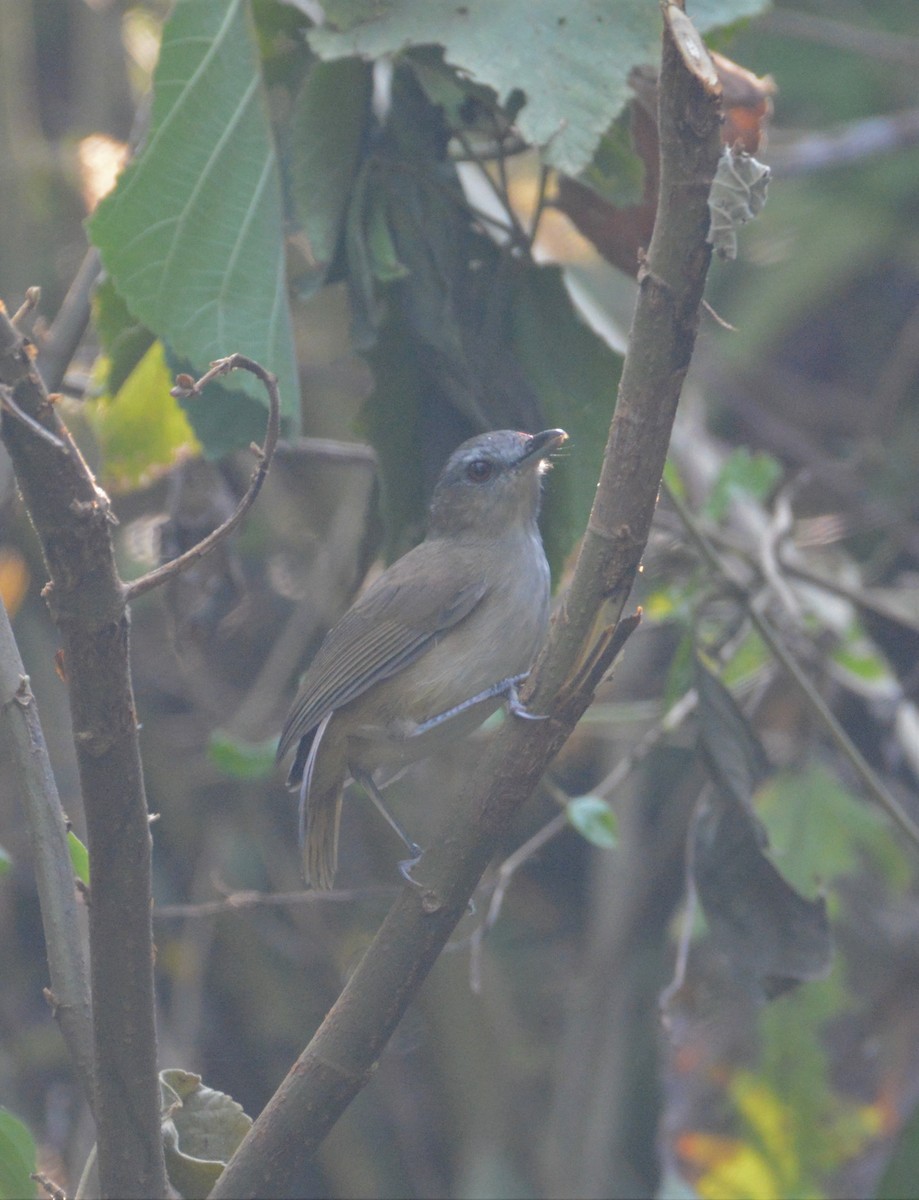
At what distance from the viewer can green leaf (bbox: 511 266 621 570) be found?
9.37 feet

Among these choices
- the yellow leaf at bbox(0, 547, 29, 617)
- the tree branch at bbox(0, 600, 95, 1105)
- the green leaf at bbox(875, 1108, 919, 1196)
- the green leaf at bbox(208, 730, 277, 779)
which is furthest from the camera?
the yellow leaf at bbox(0, 547, 29, 617)

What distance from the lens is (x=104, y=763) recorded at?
1.59 m

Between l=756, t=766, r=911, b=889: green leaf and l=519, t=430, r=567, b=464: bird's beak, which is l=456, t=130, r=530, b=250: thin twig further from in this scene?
l=756, t=766, r=911, b=889: green leaf

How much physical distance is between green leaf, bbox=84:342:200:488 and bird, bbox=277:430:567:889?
0.69 m

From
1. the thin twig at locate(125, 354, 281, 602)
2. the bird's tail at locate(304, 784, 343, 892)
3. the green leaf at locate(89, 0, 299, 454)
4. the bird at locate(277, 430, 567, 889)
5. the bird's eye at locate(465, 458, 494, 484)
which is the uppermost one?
the green leaf at locate(89, 0, 299, 454)

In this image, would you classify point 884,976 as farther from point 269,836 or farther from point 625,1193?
point 269,836

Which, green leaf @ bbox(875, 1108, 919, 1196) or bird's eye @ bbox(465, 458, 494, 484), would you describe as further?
bird's eye @ bbox(465, 458, 494, 484)

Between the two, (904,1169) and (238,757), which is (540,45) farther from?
(904,1169)

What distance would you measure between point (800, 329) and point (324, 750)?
5447mm

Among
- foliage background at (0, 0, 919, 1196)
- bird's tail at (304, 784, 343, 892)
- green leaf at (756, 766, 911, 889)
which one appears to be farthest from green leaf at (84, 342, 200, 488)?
green leaf at (756, 766, 911, 889)

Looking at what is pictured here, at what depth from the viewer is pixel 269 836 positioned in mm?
5438

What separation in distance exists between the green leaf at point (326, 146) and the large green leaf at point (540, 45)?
161 mm

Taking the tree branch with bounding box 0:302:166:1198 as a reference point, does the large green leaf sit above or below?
above

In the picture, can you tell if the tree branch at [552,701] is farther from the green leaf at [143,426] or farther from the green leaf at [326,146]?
the green leaf at [143,426]
